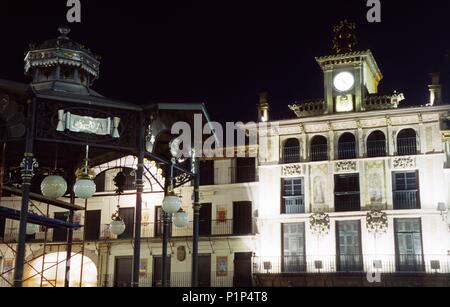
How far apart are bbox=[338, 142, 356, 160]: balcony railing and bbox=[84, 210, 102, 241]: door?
51.9 ft

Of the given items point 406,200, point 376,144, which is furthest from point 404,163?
point 406,200

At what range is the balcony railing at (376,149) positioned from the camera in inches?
1443

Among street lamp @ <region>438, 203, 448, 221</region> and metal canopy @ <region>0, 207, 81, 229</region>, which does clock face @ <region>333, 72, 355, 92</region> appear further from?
metal canopy @ <region>0, 207, 81, 229</region>

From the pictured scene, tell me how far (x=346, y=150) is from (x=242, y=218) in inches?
293

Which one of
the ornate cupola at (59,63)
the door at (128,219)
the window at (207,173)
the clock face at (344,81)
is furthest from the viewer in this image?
the door at (128,219)

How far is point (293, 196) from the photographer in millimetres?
37812

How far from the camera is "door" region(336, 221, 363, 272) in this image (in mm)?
35344

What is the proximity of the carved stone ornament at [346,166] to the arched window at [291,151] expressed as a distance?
2.51 m

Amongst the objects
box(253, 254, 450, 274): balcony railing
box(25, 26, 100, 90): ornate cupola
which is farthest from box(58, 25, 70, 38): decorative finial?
box(253, 254, 450, 274): balcony railing

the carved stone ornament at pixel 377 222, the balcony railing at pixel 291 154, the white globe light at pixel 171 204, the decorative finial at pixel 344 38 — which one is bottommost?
the white globe light at pixel 171 204

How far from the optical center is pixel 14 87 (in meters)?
12.8

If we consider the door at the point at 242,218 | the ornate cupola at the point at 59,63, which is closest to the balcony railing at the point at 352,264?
the door at the point at 242,218

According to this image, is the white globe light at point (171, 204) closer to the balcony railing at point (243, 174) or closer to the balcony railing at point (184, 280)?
the balcony railing at point (184, 280)
